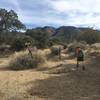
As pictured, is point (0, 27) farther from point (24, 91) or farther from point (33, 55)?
point (24, 91)

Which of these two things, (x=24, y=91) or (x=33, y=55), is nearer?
(x=24, y=91)

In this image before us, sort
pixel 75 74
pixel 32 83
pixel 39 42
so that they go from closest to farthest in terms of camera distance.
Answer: pixel 32 83
pixel 75 74
pixel 39 42

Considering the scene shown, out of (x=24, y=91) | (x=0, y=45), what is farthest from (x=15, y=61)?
(x=0, y=45)

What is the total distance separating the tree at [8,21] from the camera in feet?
187

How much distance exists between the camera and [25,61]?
89.3ft

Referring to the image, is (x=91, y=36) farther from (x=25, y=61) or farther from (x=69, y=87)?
(x=69, y=87)

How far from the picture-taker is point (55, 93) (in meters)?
14.8

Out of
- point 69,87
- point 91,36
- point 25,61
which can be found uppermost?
point 91,36

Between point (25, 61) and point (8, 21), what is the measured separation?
3096 centimetres

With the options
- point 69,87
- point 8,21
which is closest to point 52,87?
point 69,87

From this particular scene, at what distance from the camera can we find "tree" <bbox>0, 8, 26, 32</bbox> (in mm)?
57000

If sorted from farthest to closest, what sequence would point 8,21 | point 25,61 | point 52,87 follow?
point 8,21
point 25,61
point 52,87

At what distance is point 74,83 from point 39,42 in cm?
3551

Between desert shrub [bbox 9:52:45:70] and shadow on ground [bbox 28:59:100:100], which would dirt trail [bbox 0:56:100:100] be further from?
desert shrub [bbox 9:52:45:70]
